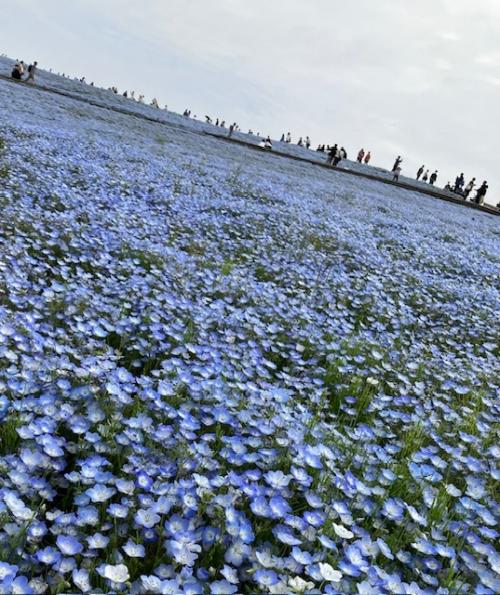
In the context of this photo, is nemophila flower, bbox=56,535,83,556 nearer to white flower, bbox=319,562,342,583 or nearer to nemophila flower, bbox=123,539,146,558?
nemophila flower, bbox=123,539,146,558

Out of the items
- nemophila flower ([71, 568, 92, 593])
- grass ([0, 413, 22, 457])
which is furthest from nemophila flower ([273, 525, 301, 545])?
grass ([0, 413, 22, 457])

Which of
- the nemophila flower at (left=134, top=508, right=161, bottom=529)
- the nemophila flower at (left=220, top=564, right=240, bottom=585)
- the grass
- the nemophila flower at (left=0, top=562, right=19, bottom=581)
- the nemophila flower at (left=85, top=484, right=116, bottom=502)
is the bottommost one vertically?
the grass

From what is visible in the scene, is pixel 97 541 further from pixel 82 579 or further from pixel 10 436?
pixel 10 436

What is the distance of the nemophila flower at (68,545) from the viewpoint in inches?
74.9

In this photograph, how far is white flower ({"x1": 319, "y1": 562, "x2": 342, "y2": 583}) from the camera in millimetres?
1971

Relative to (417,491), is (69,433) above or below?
below

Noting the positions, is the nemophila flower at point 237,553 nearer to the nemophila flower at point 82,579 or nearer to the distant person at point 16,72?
the nemophila flower at point 82,579

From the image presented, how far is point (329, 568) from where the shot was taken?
6.61 ft

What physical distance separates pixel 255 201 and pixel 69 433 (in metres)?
10.2

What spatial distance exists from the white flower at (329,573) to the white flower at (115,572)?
701mm

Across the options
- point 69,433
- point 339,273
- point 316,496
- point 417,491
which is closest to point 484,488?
point 417,491

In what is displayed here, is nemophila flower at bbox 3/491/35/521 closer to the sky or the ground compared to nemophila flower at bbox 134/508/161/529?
closer to the ground

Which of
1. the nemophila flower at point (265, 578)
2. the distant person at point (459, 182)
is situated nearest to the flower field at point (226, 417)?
the nemophila flower at point (265, 578)

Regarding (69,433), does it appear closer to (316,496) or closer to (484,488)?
(316,496)
